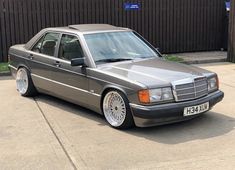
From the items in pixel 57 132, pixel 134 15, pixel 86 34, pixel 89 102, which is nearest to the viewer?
pixel 57 132

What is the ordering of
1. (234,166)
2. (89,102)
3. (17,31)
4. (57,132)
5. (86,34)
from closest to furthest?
(234,166), (57,132), (89,102), (86,34), (17,31)

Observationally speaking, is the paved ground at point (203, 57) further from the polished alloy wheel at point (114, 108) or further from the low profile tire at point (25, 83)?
the polished alloy wheel at point (114, 108)

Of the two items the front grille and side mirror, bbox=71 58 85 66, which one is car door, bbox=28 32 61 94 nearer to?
side mirror, bbox=71 58 85 66

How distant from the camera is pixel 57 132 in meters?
5.95

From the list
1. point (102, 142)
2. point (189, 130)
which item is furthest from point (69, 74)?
point (189, 130)

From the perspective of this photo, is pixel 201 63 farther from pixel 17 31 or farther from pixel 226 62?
pixel 17 31

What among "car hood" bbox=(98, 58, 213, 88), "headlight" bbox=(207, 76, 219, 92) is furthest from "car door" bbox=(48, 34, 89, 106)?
"headlight" bbox=(207, 76, 219, 92)

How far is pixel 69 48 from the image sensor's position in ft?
23.2

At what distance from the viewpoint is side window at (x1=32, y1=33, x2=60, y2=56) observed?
294 inches

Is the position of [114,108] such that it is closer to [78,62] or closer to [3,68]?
[78,62]

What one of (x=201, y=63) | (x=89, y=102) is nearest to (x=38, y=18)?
(x=201, y=63)

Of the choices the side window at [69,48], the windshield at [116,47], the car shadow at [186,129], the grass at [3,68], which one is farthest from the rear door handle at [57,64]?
the grass at [3,68]

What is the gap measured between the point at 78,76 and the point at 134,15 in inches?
294

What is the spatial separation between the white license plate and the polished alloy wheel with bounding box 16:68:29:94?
3.77 metres
